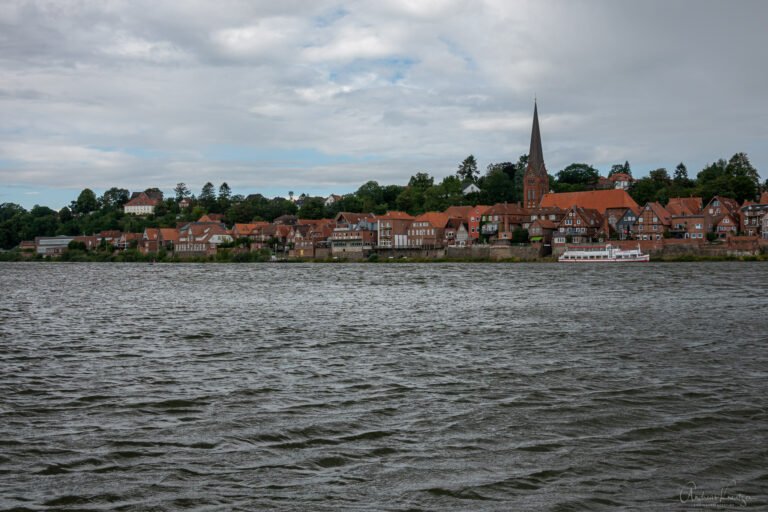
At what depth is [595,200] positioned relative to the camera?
10544 cm

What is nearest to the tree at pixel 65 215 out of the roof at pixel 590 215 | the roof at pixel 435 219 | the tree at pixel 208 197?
the tree at pixel 208 197

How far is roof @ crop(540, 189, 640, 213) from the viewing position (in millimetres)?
102938

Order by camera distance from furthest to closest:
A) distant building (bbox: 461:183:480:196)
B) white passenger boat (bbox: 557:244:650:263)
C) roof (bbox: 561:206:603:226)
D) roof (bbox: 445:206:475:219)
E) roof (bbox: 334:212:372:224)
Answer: distant building (bbox: 461:183:480:196)
roof (bbox: 334:212:372:224)
roof (bbox: 445:206:475:219)
roof (bbox: 561:206:603:226)
white passenger boat (bbox: 557:244:650:263)

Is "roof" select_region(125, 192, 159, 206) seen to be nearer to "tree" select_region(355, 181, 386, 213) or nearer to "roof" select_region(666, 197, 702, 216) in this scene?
"tree" select_region(355, 181, 386, 213)

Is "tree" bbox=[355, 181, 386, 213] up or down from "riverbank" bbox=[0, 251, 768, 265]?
up

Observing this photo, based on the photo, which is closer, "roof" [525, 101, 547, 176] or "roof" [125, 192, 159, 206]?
"roof" [525, 101, 547, 176]

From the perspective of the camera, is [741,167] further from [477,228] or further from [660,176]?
[477,228]

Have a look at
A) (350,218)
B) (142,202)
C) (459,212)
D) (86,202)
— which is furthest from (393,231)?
(86,202)

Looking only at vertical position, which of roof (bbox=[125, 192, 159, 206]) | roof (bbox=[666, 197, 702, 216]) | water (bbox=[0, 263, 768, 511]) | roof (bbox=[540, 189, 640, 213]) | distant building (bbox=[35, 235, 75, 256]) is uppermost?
roof (bbox=[125, 192, 159, 206])

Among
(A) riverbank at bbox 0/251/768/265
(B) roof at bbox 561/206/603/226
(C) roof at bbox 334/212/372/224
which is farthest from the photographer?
(C) roof at bbox 334/212/372/224

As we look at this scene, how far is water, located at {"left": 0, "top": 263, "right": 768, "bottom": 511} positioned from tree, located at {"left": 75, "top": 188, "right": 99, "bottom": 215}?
17850 centimetres

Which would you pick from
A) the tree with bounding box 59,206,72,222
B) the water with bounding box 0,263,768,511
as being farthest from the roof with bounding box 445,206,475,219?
the tree with bounding box 59,206,72,222

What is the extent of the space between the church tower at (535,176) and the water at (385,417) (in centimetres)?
9863

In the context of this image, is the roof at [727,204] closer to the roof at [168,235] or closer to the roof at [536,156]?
the roof at [536,156]
